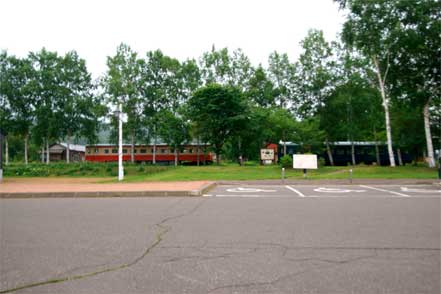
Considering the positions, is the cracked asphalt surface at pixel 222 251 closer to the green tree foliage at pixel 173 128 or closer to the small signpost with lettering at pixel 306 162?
the small signpost with lettering at pixel 306 162

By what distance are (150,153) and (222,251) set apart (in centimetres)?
5008

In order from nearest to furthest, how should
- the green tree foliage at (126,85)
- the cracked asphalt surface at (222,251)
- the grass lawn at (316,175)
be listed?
the cracked asphalt surface at (222,251) < the grass lawn at (316,175) < the green tree foliage at (126,85)

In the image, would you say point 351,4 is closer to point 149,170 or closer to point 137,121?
point 149,170

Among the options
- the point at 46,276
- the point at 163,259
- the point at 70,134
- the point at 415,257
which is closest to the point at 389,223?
the point at 415,257

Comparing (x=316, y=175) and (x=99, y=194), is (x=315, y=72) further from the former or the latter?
(x=99, y=194)

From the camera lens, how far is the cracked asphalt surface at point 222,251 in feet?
12.2

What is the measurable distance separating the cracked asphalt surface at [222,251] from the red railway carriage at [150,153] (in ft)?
143

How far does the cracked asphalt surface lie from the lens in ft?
12.2

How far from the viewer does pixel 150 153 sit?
53.9 meters

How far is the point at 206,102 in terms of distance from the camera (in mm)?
39625

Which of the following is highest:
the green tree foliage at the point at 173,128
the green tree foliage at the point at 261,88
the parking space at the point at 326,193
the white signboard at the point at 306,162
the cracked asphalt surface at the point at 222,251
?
the green tree foliage at the point at 261,88

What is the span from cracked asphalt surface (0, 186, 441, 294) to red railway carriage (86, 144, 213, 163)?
1715 inches

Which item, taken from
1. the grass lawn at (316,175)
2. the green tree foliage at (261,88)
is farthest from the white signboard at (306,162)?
the green tree foliage at (261,88)

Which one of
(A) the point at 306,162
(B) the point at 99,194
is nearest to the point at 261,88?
(A) the point at 306,162
